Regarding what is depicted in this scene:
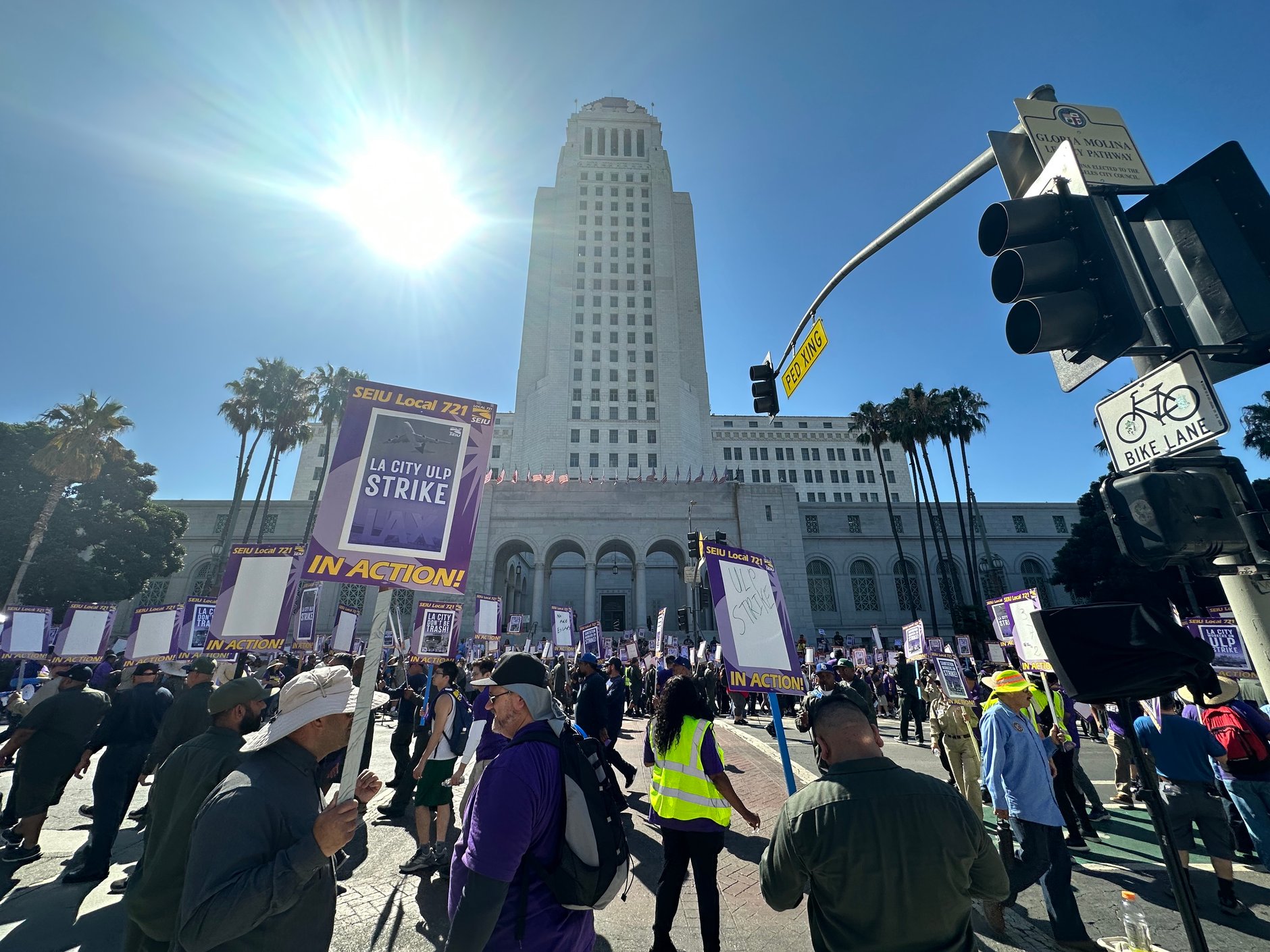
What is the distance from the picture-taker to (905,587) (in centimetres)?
4184

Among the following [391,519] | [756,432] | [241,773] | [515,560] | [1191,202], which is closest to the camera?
[241,773]

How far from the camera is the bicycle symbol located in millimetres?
2277

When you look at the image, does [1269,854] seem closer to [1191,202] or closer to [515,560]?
[1191,202]

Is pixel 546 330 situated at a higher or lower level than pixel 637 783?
higher

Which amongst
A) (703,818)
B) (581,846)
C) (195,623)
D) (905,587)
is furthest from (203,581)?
(905,587)

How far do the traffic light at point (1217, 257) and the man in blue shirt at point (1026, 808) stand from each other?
358cm

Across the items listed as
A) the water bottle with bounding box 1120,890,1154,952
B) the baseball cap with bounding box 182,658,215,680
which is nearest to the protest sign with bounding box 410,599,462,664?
the baseball cap with bounding box 182,658,215,680

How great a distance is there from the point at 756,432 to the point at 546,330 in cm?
3295

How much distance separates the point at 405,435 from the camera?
4.04 meters

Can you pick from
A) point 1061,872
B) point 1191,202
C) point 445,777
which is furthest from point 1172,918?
point 445,777

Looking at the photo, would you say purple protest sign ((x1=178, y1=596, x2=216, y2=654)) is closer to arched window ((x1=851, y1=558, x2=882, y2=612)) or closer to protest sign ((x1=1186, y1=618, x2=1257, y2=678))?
protest sign ((x1=1186, y1=618, x2=1257, y2=678))

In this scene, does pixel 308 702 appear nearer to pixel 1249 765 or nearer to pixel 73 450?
pixel 1249 765

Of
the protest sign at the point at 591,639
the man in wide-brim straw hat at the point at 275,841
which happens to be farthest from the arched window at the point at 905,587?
the man in wide-brim straw hat at the point at 275,841

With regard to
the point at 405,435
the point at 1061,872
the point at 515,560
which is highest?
the point at 515,560
